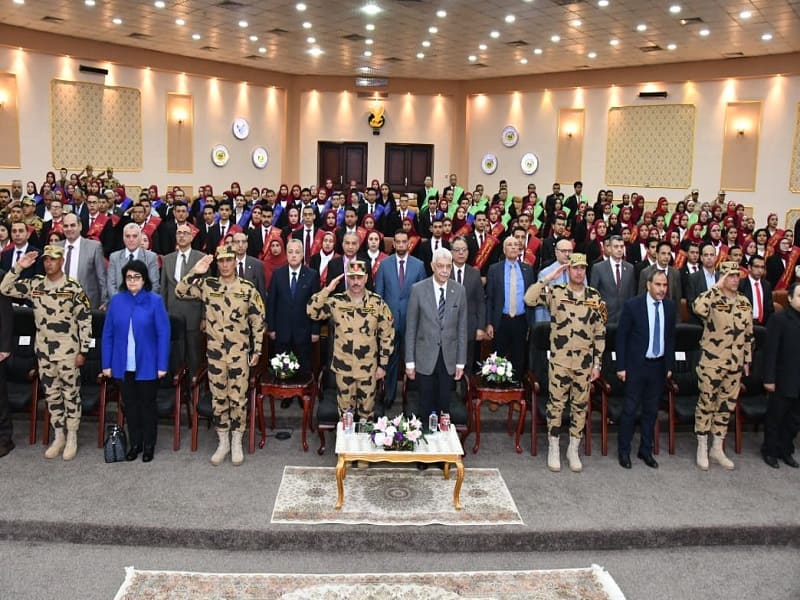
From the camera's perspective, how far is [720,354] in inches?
236

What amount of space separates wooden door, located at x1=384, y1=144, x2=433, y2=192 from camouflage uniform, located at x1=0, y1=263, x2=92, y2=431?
52.3ft

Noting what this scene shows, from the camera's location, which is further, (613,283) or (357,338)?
(613,283)

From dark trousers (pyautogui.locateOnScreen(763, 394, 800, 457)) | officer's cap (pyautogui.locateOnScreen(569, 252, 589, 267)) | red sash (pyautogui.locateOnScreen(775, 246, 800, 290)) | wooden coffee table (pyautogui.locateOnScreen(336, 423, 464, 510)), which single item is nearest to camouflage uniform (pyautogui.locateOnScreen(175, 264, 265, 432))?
wooden coffee table (pyautogui.locateOnScreen(336, 423, 464, 510))

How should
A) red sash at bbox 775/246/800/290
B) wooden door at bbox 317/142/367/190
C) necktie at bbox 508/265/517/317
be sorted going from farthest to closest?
1. wooden door at bbox 317/142/367/190
2. red sash at bbox 775/246/800/290
3. necktie at bbox 508/265/517/317

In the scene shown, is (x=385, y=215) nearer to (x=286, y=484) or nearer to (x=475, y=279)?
(x=475, y=279)

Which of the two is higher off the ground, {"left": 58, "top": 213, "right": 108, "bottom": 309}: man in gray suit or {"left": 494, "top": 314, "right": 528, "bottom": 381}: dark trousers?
{"left": 58, "top": 213, "right": 108, "bottom": 309}: man in gray suit

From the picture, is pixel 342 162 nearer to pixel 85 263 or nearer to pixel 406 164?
pixel 406 164

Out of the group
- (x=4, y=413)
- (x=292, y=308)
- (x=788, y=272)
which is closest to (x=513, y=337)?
(x=292, y=308)

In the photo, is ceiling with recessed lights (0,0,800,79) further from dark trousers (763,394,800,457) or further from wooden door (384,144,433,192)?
dark trousers (763,394,800,457)

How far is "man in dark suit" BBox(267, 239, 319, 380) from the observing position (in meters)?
6.61

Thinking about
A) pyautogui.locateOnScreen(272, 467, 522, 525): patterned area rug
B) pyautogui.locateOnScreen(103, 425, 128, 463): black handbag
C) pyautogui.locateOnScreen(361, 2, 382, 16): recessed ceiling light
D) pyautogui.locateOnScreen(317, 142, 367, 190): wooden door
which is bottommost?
pyautogui.locateOnScreen(272, 467, 522, 525): patterned area rug

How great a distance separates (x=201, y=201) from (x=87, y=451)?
702 centimetres

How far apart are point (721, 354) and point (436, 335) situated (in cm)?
240

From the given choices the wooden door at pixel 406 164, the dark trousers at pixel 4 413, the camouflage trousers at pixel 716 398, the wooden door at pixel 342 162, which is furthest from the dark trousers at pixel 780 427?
the wooden door at pixel 342 162
